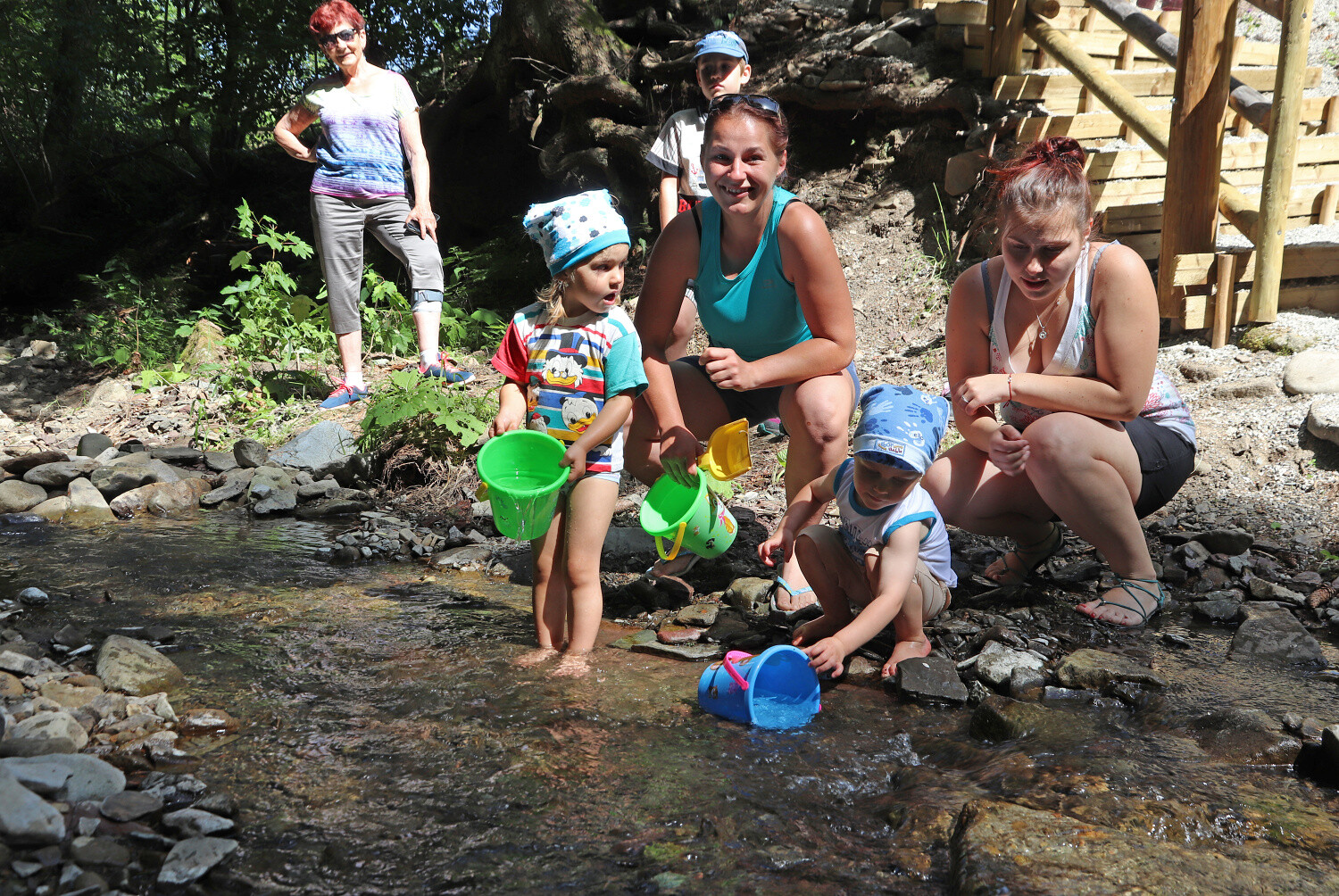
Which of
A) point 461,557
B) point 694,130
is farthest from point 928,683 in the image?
point 694,130

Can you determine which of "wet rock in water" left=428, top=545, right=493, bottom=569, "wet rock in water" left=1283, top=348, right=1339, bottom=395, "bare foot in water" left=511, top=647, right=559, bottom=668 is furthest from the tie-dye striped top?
"wet rock in water" left=1283, top=348, right=1339, bottom=395

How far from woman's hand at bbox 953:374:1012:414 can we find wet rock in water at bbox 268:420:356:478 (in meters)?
3.68

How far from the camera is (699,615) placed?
11.6ft

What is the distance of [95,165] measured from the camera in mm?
12227

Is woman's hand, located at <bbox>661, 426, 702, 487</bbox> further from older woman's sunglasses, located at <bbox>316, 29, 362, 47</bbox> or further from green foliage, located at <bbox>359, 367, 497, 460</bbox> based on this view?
older woman's sunglasses, located at <bbox>316, 29, 362, 47</bbox>

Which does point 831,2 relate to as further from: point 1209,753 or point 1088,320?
point 1209,753

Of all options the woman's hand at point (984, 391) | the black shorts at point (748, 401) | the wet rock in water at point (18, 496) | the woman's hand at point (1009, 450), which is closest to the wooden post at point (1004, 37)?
the black shorts at point (748, 401)

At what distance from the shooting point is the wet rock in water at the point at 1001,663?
9.42 feet

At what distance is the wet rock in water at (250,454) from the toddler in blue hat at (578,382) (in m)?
3.13

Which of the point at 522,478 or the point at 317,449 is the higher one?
the point at 522,478

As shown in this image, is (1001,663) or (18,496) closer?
(1001,663)

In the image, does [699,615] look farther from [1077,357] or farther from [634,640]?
[1077,357]

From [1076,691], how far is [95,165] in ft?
43.6

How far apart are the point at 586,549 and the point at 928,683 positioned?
43.1 inches
